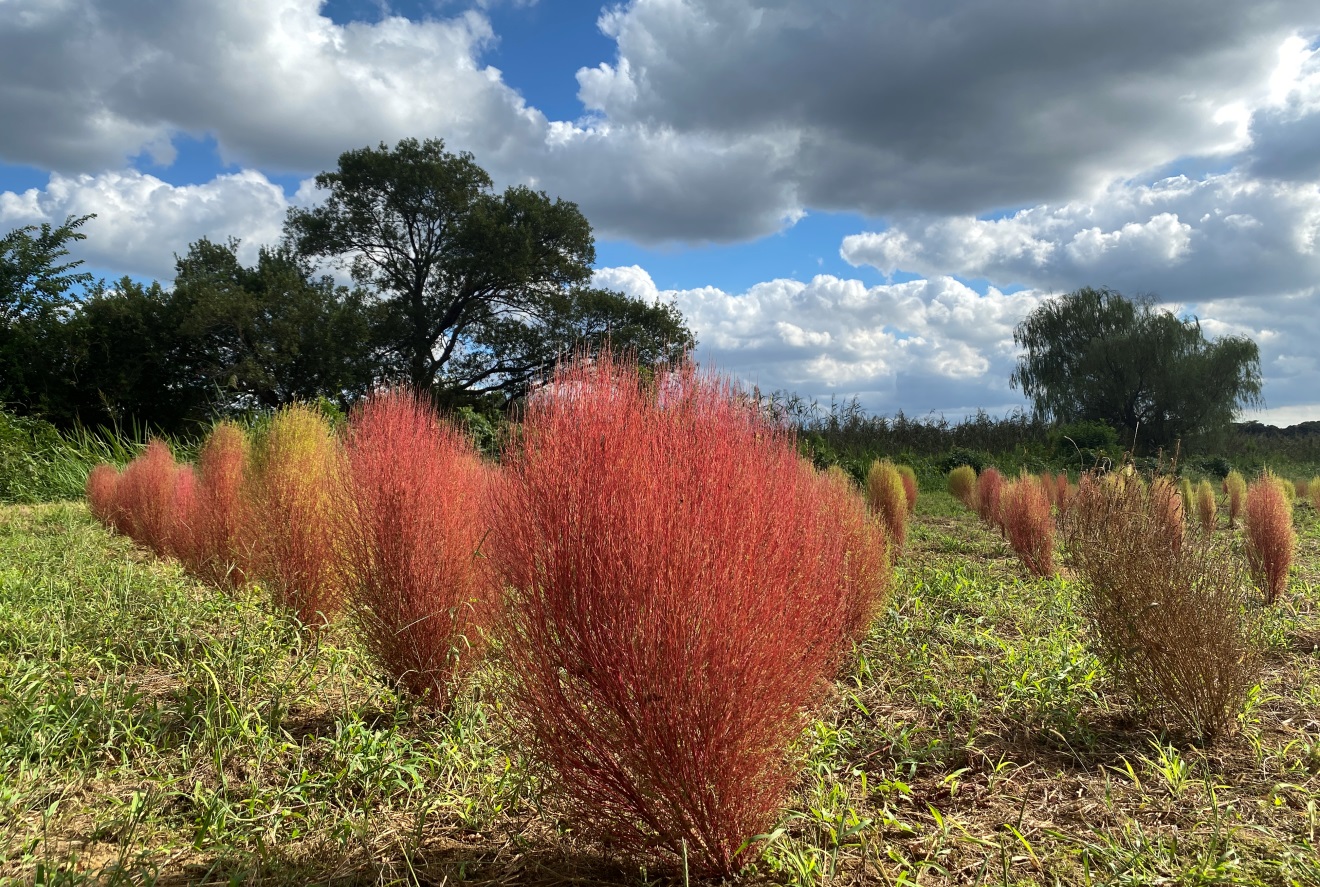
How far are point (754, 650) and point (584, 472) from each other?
675mm

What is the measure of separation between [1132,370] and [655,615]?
2613 centimetres

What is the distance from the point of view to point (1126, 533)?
3.46 m

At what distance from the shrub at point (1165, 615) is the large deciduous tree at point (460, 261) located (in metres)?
16.7

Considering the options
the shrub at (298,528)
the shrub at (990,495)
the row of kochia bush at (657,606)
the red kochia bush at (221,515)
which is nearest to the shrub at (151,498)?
the red kochia bush at (221,515)

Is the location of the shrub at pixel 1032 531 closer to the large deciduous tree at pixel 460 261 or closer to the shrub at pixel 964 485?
the shrub at pixel 964 485

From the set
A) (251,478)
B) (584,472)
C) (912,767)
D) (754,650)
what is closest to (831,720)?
(912,767)

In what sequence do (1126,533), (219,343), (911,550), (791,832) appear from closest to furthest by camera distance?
(791,832)
(1126,533)
(911,550)
(219,343)

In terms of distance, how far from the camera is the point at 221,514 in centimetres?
545

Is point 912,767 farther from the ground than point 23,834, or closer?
farther from the ground

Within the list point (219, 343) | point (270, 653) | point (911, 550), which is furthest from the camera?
point (219, 343)

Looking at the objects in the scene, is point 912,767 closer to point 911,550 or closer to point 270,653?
point 270,653

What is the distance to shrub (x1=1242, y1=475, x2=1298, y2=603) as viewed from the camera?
5.95 m

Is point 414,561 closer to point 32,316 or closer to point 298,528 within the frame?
point 298,528

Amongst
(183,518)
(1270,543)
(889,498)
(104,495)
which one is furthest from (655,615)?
(104,495)
